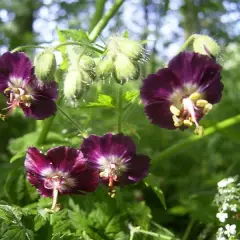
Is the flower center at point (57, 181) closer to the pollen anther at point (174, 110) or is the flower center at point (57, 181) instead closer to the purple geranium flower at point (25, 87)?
the purple geranium flower at point (25, 87)

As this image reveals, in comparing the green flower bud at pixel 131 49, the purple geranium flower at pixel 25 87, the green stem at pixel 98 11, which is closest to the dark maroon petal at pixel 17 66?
the purple geranium flower at pixel 25 87

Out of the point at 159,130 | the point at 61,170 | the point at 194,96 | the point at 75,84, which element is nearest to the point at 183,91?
the point at 194,96

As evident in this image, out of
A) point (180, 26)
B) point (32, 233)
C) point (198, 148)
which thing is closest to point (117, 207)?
point (32, 233)

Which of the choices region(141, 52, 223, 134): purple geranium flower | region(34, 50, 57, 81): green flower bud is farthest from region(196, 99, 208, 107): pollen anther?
region(34, 50, 57, 81): green flower bud

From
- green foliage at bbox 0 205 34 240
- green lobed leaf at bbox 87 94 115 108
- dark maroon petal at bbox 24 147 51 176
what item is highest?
green lobed leaf at bbox 87 94 115 108

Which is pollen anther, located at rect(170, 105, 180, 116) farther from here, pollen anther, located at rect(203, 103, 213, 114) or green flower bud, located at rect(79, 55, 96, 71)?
green flower bud, located at rect(79, 55, 96, 71)

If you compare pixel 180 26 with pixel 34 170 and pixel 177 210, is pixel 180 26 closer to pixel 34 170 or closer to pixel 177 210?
pixel 177 210
